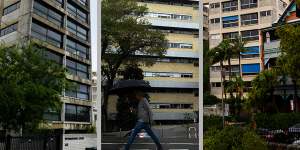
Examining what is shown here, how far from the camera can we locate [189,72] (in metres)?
5.14

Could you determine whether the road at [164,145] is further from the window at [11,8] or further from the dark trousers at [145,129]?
the window at [11,8]

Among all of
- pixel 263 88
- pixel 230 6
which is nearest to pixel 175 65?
pixel 263 88

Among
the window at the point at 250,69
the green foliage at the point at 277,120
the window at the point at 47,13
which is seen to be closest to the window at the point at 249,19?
the window at the point at 250,69

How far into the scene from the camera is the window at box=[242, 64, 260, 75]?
5534 centimetres

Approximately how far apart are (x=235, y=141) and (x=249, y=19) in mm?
51655

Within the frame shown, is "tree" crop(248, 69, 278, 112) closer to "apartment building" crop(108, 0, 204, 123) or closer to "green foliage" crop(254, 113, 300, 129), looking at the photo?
"green foliage" crop(254, 113, 300, 129)

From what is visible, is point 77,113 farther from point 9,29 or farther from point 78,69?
point 9,29

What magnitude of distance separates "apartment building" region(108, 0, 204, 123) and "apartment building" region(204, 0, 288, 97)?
49.2 meters

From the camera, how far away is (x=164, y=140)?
16.7 feet

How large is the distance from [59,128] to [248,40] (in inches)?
1116

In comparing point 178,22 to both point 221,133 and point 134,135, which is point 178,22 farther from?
point 221,133

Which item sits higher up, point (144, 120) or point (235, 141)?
point (144, 120)

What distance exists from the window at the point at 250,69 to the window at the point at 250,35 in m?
3.61

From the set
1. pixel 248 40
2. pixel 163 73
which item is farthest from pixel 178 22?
pixel 248 40
